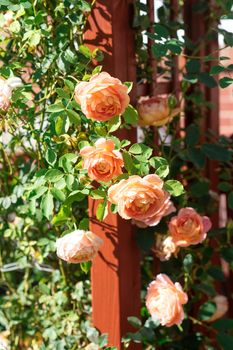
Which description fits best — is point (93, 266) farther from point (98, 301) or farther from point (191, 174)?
point (191, 174)

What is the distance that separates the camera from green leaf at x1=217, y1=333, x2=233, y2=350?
1.89 meters

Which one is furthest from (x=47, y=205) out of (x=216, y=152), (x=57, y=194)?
(x=216, y=152)

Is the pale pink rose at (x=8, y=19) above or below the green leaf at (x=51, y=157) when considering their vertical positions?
above

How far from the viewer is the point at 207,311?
1.99 m

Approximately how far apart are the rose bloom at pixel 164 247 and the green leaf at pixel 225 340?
11.8 inches

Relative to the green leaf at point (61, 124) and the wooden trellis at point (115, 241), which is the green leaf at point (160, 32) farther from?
the green leaf at point (61, 124)

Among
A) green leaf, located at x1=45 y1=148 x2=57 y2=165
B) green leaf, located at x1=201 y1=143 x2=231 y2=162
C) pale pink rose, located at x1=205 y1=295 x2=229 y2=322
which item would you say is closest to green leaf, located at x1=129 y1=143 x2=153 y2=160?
green leaf, located at x1=45 y1=148 x2=57 y2=165

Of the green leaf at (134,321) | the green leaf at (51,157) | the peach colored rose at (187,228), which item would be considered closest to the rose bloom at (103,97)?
the green leaf at (51,157)

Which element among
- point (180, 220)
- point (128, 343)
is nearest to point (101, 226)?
point (180, 220)

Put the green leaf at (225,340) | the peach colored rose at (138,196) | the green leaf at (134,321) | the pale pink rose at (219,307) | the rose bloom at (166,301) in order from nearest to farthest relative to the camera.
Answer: the peach colored rose at (138,196), the rose bloom at (166,301), the green leaf at (134,321), the green leaf at (225,340), the pale pink rose at (219,307)

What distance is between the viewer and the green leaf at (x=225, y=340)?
1894 mm

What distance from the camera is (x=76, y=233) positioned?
4.99 ft

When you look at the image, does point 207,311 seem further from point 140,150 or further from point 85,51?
point 85,51

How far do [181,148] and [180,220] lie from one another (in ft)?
1.25
